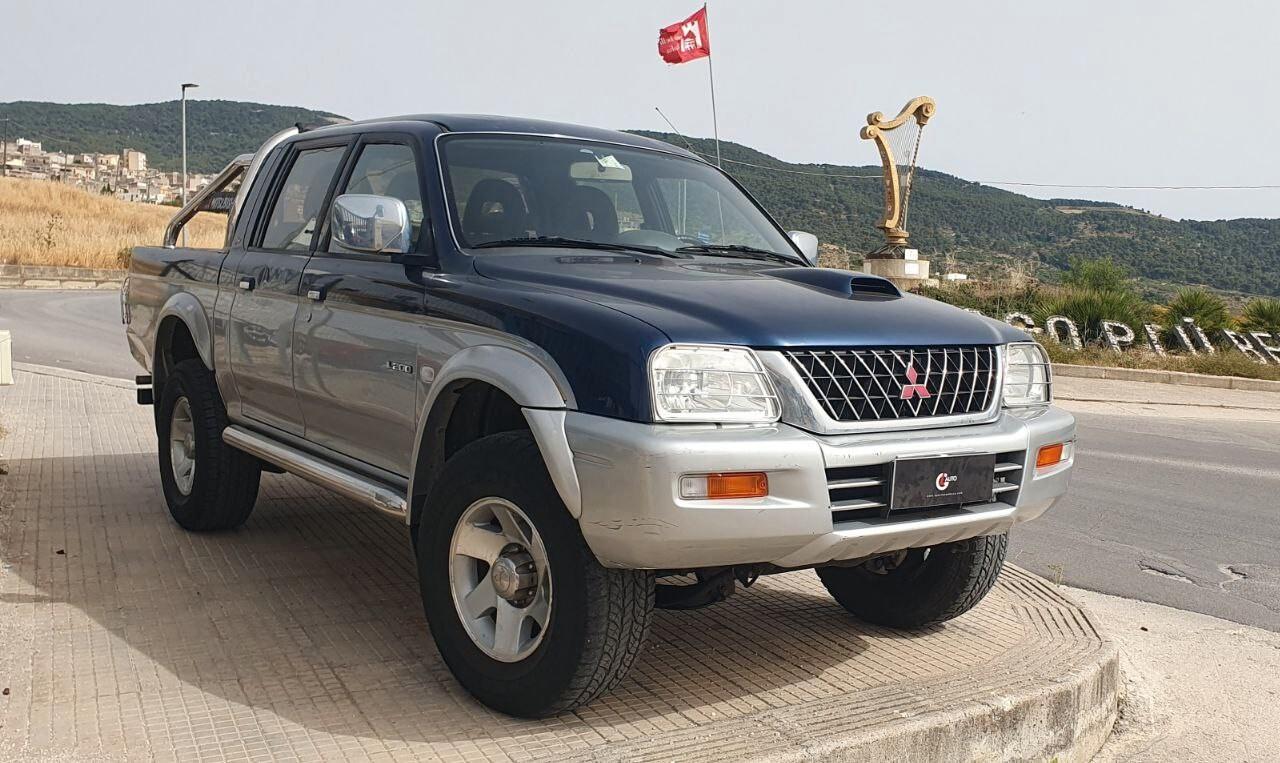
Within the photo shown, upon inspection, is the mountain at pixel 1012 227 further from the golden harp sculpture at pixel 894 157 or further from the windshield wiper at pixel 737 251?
the windshield wiper at pixel 737 251

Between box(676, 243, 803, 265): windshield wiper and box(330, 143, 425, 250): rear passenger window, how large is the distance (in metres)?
1.00

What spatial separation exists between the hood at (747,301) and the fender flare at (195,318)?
215 cm

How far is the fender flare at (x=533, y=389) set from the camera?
3.38 m

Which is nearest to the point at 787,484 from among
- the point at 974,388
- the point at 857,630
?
the point at 974,388

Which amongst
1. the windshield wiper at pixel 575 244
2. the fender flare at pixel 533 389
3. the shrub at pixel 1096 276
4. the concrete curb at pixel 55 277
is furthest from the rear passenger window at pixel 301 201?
the concrete curb at pixel 55 277

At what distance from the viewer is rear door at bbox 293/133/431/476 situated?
13.9ft

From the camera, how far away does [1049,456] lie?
405 centimetres

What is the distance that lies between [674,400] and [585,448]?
27 cm

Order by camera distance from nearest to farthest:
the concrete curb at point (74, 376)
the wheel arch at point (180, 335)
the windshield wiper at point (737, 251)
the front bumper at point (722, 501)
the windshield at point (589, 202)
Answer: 1. the front bumper at point (722, 501)
2. the windshield at point (589, 202)
3. the windshield wiper at point (737, 251)
4. the wheel arch at point (180, 335)
5. the concrete curb at point (74, 376)

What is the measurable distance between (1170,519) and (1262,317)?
17.5 meters

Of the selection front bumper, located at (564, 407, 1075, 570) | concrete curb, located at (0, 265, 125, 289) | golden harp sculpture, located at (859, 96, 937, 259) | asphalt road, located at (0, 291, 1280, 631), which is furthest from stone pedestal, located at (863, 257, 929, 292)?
front bumper, located at (564, 407, 1075, 570)

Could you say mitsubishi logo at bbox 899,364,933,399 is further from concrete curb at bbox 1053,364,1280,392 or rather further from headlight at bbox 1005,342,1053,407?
concrete curb at bbox 1053,364,1280,392

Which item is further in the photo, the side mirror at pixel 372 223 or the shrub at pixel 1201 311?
the shrub at pixel 1201 311

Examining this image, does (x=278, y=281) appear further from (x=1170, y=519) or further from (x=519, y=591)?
(x=1170, y=519)
